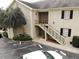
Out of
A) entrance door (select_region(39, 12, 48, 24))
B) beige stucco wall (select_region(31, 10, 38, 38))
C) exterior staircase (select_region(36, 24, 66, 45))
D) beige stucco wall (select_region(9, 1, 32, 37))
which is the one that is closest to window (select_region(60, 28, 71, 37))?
exterior staircase (select_region(36, 24, 66, 45))

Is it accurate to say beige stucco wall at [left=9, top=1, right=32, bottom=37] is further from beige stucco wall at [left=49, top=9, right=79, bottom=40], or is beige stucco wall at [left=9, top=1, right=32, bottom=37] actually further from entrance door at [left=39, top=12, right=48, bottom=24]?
beige stucco wall at [left=49, top=9, right=79, bottom=40]

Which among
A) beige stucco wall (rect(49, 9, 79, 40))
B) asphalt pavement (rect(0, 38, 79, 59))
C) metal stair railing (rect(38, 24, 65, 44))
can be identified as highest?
beige stucco wall (rect(49, 9, 79, 40))

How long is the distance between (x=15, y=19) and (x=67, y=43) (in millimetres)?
9539

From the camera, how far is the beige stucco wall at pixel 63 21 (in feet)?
54.3

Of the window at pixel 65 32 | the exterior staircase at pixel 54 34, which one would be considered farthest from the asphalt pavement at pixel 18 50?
the window at pixel 65 32

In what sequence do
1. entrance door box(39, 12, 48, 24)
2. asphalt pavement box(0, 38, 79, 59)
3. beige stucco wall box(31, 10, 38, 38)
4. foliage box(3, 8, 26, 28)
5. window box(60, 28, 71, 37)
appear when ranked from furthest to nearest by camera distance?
entrance door box(39, 12, 48, 24) → beige stucco wall box(31, 10, 38, 38) → foliage box(3, 8, 26, 28) → window box(60, 28, 71, 37) → asphalt pavement box(0, 38, 79, 59)

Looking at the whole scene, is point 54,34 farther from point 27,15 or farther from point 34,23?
point 27,15

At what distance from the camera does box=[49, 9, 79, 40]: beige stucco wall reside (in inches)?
651

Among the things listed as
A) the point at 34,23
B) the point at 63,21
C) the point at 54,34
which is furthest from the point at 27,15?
the point at 63,21

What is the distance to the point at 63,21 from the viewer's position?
17.7 metres

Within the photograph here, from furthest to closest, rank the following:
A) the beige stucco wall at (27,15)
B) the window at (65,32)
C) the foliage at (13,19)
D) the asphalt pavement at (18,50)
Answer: the beige stucco wall at (27,15), the foliage at (13,19), the window at (65,32), the asphalt pavement at (18,50)

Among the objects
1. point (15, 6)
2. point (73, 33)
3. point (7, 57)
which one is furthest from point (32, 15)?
point (7, 57)

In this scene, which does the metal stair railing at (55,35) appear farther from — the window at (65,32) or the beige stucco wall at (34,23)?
the beige stucco wall at (34,23)

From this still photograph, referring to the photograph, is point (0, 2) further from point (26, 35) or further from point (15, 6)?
point (26, 35)
